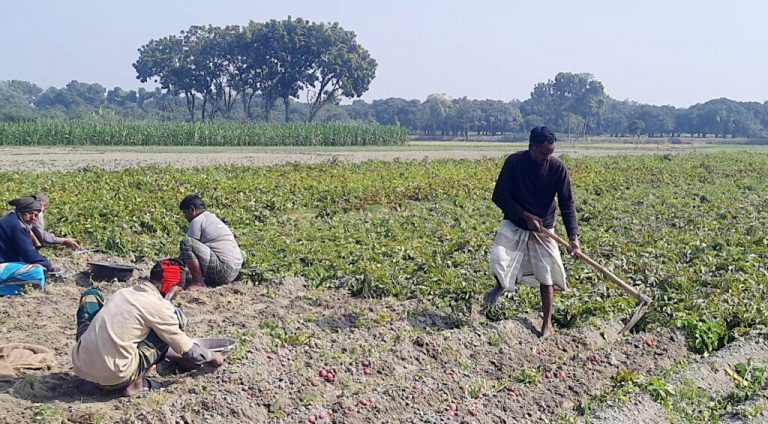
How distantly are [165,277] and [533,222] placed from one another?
3.20 metres

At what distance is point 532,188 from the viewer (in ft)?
22.9

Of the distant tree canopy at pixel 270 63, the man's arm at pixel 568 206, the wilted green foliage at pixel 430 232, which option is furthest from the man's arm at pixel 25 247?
the distant tree canopy at pixel 270 63

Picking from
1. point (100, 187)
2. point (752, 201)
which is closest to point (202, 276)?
point (100, 187)

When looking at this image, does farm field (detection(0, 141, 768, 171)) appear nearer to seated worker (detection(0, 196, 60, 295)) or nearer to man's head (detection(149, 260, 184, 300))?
seated worker (detection(0, 196, 60, 295))

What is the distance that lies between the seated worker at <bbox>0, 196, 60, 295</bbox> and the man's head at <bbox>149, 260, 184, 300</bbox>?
1506 mm

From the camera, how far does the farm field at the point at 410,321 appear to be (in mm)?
5348

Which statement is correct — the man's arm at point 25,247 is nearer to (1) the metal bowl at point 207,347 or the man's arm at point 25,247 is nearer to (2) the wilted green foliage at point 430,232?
(2) the wilted green foliage at point 430,232

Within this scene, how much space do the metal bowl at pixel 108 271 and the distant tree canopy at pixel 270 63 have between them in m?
60.5

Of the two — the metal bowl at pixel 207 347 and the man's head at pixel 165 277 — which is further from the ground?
the man's head at pixel 165 277

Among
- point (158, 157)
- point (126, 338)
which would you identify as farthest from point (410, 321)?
point (158, 157)

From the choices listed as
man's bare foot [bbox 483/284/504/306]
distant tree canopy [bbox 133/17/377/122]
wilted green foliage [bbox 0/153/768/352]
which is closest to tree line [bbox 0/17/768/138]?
distant tree canopy [bbox 133/17/377/122]

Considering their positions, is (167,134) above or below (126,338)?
above

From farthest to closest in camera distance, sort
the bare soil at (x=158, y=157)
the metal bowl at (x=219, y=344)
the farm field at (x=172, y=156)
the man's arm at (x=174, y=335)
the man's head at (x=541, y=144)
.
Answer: the farm field at (x=172, y=156) → the bare soil at (x=158, y=157) → the man's head at (x=541, y=144) → the metal bowl at (x=219, y=344) → the man's arm at (x=174, y=335)

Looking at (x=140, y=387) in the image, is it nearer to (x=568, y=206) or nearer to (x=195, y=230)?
(x=195, y=230)
